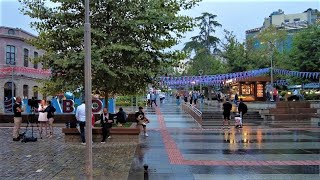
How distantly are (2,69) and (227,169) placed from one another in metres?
35.3

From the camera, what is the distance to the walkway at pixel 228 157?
9.95 meters

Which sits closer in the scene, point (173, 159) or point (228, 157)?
point (173, 159)

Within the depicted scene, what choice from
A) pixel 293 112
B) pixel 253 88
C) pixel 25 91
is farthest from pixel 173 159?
A: pixel 25 91

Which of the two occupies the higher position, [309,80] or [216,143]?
[309,80]

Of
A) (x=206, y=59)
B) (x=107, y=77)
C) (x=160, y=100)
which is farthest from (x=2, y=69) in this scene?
(x=206, y=59)

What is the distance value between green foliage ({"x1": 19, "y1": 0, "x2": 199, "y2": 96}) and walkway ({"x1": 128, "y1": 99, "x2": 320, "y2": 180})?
2.94 meters

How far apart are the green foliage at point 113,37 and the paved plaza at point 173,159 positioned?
2.50m

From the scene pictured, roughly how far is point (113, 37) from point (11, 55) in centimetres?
3325

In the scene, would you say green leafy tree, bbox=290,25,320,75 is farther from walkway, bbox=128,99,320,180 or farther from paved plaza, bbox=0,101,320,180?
paved plaza, bbox=0,101,320,180

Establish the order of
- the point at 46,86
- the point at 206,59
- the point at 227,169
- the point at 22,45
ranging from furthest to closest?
the point at 206,59, the point at 22,45, the point at 46,86, the point at 227,169

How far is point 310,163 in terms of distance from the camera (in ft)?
37.5

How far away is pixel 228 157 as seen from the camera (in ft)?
41.0

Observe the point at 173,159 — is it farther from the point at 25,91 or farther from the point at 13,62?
the point at 25,91

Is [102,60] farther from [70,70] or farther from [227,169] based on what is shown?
[227,169]
